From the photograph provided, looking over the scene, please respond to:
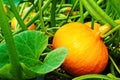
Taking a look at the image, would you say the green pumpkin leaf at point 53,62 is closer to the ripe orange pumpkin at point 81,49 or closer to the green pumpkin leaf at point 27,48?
the green pumpkin leaf at point 27,48

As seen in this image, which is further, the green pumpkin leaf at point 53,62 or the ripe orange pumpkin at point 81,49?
the ripe orange pumpkin at point 81,49

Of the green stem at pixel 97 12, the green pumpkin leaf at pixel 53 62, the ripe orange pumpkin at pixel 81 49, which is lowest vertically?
the ripe orange pumpkin at pixel 81 49

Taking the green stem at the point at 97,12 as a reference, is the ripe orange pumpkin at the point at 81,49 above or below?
below

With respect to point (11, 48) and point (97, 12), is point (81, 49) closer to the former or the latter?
point (97, 12)

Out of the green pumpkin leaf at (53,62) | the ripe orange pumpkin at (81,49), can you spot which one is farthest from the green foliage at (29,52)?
the ripe orange pumpkin at (81,49)

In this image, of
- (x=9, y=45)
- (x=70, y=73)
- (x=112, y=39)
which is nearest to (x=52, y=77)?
(x=70, y=73)
